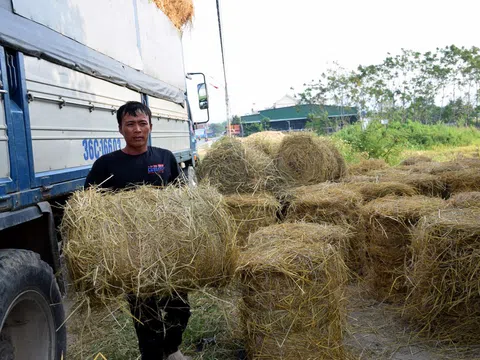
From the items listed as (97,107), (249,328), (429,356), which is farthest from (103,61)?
(429,356)

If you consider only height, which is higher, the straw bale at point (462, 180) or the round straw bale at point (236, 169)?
the round straw bale at point (236, 169)

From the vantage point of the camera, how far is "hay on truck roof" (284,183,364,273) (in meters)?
5.00

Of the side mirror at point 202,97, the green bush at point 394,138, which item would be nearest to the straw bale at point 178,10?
the side mirror at point 202,97

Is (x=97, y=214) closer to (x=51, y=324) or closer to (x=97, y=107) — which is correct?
(x=51, y=324)

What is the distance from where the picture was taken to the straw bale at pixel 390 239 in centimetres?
434

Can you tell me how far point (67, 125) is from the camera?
3.68 m

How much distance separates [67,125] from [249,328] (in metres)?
2.24

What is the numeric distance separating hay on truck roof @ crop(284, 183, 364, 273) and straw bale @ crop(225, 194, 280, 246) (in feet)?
0.83

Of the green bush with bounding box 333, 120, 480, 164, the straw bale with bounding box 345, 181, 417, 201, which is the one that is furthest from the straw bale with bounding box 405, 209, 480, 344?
the green bush with bounding box 333, 120, 480, 164

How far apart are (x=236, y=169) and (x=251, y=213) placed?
1.09 m

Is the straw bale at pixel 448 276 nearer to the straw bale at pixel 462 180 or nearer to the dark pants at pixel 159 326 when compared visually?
the dark pants at pixel 159 326

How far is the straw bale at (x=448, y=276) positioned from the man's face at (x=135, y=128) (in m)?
2.49

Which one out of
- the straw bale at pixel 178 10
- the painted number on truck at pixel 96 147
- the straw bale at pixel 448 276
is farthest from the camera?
the straw bale at pixel 178 10

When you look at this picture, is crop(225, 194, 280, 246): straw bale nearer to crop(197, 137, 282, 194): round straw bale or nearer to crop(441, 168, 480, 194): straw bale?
crop(197, 137, 282, 194): round straw bale
